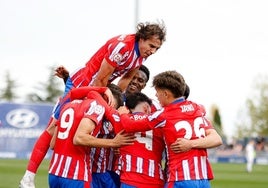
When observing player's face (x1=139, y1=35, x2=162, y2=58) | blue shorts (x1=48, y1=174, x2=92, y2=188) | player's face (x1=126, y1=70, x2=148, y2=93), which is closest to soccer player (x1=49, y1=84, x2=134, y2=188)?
blue shorts (x1=48, y1=174, x2=92, y2=188)

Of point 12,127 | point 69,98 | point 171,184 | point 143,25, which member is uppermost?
point 12,127

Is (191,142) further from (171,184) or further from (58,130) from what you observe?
(58,130)

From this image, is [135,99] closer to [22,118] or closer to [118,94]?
[118,94]

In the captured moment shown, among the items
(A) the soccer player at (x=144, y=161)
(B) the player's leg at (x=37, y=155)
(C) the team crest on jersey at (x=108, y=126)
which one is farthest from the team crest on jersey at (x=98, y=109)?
(B) the player's leg at (x=37, y=155)

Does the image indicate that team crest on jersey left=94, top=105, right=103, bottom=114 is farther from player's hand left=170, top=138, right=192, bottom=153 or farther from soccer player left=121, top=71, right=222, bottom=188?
player's hand left=170, top=138, right=192, bottom=153

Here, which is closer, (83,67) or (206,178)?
(206,178)

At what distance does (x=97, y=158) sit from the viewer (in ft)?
29.9

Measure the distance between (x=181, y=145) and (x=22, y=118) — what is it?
37.1 m

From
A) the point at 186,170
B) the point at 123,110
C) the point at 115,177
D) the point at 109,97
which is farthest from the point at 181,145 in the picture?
the point at 115,177

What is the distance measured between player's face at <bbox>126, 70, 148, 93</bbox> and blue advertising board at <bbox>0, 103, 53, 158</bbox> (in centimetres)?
3466

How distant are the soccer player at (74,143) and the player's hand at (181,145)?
52 cm

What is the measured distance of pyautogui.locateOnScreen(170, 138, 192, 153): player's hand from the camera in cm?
802

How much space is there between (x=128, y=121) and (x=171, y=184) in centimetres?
80

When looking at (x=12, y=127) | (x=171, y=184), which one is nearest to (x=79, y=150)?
(x=171, y=184)
